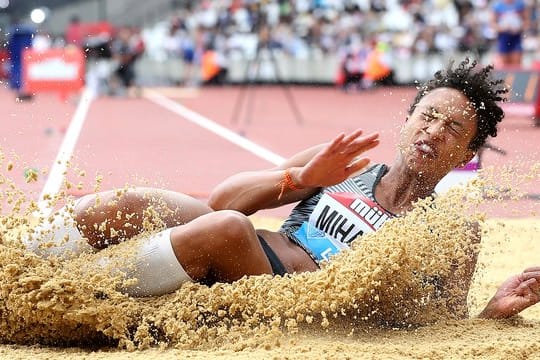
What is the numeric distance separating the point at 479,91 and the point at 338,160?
75 centimetres

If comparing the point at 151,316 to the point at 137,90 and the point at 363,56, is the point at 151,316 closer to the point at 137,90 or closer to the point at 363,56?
the point at 137,90

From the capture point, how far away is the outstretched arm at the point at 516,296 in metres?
3.71

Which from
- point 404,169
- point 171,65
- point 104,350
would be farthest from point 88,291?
point 171,65

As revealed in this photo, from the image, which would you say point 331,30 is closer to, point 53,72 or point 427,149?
point 53,72

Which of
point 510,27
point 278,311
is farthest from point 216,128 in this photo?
point 278,311

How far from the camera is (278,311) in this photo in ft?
11.1

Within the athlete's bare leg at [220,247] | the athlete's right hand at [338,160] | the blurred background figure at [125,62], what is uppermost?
the athlete's right hand at [338,160]

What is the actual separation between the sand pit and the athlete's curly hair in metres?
0.40

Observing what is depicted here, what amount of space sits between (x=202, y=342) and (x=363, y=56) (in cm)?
2103

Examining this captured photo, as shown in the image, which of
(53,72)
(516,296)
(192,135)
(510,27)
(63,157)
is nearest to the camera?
(516,296)

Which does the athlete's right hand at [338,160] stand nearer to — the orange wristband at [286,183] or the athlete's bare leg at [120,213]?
the orange wristband at [286,183]

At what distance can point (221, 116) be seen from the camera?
16.2m

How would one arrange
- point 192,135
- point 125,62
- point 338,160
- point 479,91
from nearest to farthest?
point 338,160 < point 479,91 < point 192,135 < point 125,62

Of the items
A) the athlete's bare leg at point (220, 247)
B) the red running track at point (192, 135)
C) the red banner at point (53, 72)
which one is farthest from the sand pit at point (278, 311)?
the red banner at point (53, 72)
